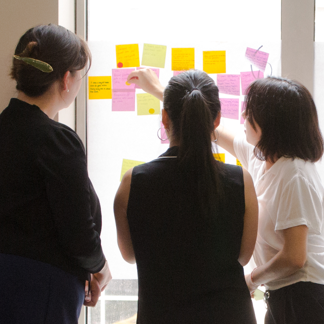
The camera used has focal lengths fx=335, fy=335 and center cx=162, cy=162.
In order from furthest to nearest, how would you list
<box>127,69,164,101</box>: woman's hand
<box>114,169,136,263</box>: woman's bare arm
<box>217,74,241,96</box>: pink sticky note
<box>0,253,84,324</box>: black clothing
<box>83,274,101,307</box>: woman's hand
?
<box>217,74,241,96</box>: pink sticky note
<box>127,69,164,101</box>: woman's hand
<box>83,274,101,307</box>: woman's hand
<box>114,169,136,263</box>: woman's bare arm
<box>0,253,84,324</box>: black clothing

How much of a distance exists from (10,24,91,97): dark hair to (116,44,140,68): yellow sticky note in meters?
0.55

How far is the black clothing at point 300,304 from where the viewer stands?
1035 mm

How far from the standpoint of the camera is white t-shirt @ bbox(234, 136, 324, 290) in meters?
1.02

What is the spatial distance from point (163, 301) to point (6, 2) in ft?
4.29

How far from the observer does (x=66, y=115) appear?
58.1 inches

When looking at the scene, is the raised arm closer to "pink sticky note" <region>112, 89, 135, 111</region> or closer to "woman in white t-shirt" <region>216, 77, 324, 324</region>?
"woman in white t-shirt" <region>216, 77, 324, 324</region>

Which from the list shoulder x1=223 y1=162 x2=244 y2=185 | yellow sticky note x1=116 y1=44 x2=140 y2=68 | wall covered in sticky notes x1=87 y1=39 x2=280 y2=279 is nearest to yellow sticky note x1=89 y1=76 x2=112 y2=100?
wall covered in sticky notes x1=87 y1=39 x2=280 y2=279

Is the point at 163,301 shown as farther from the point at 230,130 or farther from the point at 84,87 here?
the point at 84,87

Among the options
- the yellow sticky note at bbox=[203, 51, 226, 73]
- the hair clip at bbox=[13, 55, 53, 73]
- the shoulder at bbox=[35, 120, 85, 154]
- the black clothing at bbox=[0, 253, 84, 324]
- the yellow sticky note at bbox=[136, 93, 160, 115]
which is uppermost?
the yellow sticky note at bbox=[203, 51, 226, 73]

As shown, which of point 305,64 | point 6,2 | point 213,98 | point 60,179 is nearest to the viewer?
point 60,179

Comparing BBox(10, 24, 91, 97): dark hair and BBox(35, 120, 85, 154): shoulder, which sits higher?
BBox(10, 24, 91, 97): dark hair

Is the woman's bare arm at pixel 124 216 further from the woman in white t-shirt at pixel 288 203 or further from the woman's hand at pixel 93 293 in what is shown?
the woman in white t-shirt at pixel 288 203

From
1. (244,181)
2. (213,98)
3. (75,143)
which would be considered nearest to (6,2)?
(75,143)

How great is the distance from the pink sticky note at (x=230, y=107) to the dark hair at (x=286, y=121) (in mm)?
400
